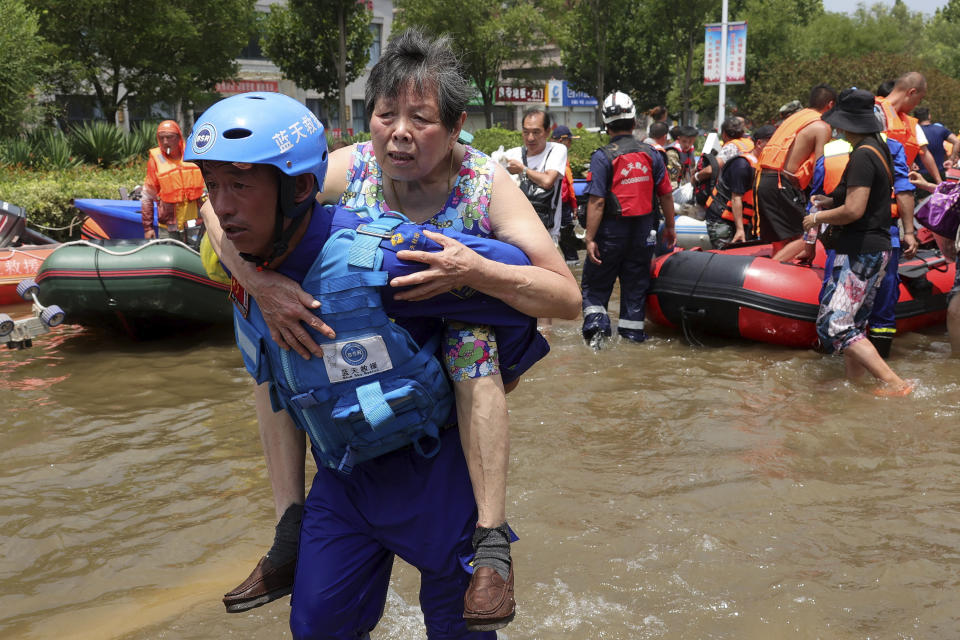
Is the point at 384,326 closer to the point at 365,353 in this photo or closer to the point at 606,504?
the point at 365,353

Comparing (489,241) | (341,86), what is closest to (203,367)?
(489,241)

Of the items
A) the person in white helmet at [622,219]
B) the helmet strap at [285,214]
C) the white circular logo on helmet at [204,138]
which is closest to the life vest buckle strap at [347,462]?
the helmet strap at [285,214]

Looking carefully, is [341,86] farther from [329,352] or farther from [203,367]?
[329,352]

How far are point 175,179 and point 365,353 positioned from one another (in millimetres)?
7128

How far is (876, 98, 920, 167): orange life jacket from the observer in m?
7.90

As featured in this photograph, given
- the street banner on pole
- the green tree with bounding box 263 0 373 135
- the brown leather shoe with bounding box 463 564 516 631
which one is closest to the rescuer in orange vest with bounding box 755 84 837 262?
the brown leather shoe with bounding box 463 564 516 631

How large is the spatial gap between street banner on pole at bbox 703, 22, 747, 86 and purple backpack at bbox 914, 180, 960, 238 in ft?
61.8

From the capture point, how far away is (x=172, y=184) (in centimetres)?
851

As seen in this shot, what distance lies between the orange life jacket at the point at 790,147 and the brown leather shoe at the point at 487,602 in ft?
21.1

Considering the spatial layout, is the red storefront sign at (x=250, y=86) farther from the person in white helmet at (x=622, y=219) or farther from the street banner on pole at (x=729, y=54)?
the person in white helmet at (x=622, y=219)

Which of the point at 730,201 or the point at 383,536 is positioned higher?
the point at 383,536

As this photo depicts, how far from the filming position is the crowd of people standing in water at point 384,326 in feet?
6.57

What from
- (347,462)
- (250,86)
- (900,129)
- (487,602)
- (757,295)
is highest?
(250,86)

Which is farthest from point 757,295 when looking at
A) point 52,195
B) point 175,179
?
point 52,195
